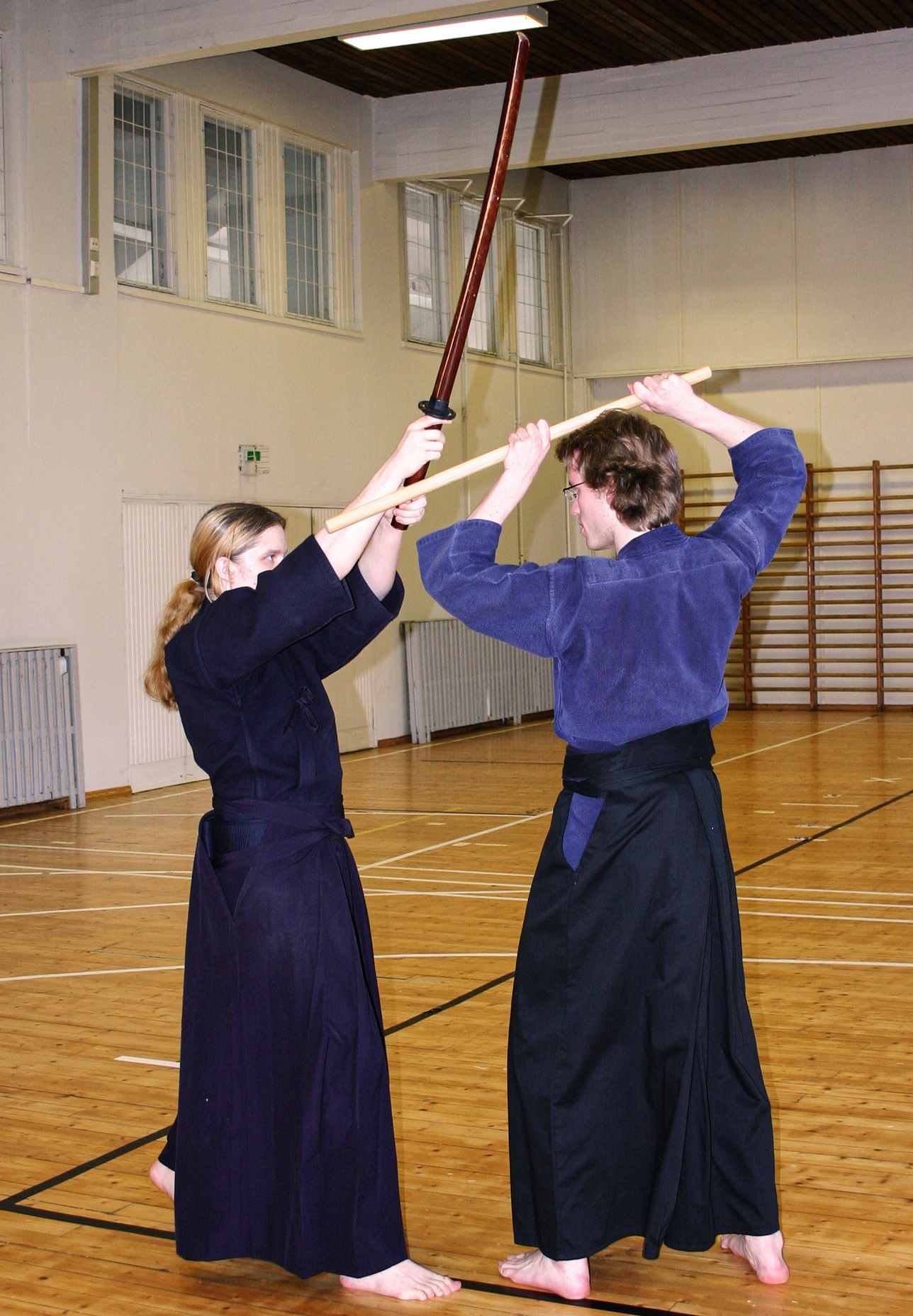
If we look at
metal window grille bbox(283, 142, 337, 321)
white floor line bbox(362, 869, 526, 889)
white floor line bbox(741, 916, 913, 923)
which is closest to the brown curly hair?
white floor line bbox(741, 916, 913, 923)

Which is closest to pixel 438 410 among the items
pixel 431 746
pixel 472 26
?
pixel 472 26

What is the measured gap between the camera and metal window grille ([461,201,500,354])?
14.6m

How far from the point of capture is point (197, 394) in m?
11.1

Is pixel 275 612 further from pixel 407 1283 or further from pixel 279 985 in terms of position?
pixel 407 1283

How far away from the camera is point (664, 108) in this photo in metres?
12.0

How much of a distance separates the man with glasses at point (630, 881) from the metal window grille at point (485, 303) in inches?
480

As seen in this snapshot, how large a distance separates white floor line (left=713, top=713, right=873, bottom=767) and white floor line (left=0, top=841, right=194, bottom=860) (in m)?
4.45

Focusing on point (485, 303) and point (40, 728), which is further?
point (485, 303)

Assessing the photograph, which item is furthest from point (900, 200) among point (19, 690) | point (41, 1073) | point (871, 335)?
point (41, 1073)

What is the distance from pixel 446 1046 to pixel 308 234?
9405 mm

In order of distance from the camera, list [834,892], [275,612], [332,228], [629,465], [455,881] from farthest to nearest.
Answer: [332,228] < [455,881] < [834,892] < [629,465] < [275,612]

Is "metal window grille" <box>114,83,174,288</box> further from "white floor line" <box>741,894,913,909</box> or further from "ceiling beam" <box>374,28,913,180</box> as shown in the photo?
"white floor line" <box>741,894,913,909</box>

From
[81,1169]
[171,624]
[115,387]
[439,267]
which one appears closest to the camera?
[171,624]

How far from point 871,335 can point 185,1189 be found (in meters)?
13.9
